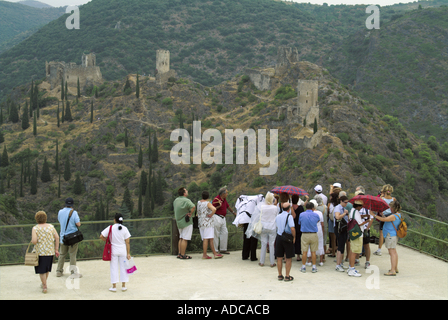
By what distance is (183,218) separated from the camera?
12.8 m

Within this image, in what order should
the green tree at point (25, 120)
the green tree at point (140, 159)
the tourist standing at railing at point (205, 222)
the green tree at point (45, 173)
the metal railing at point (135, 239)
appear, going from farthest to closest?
the green tree at point (25, 120) → the green tree at point (140, 159) → the green tree at point (45, 173) → the tourist standing at railing at point (205, 222) → the metal railing at point (135, 239)

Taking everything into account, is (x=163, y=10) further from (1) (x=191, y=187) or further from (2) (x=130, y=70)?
(1) (x=191, y=187)

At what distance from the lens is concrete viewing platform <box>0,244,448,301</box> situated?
999cm

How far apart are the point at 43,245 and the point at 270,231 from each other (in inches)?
190

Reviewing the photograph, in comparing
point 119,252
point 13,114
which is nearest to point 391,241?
point 119,252

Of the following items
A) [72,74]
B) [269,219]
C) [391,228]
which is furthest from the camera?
[72,74]

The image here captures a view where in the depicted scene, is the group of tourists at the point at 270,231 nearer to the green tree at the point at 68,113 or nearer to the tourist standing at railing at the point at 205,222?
the tourist standing at railing at the point at 205,222

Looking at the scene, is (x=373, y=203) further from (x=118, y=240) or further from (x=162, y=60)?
(x=162, y=60)

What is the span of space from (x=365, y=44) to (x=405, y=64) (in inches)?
806

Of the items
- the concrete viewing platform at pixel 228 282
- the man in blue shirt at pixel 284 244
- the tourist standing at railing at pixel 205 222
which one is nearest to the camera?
the concrete viewing platform at pixel 228 282

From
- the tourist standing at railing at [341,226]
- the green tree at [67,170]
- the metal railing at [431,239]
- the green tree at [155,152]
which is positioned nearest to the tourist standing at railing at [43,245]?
the tourist standing at railing at [341,226]

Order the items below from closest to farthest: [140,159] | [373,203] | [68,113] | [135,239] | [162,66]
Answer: [373,203] < [135,239] < [140,159] < [68,113] < [162,66]

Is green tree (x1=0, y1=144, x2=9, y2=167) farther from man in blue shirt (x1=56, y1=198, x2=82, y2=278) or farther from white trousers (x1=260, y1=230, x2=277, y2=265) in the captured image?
white trousers (x1=260, y1=230, x2=277, y2=265)

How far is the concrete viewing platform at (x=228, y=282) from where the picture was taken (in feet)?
32.8
